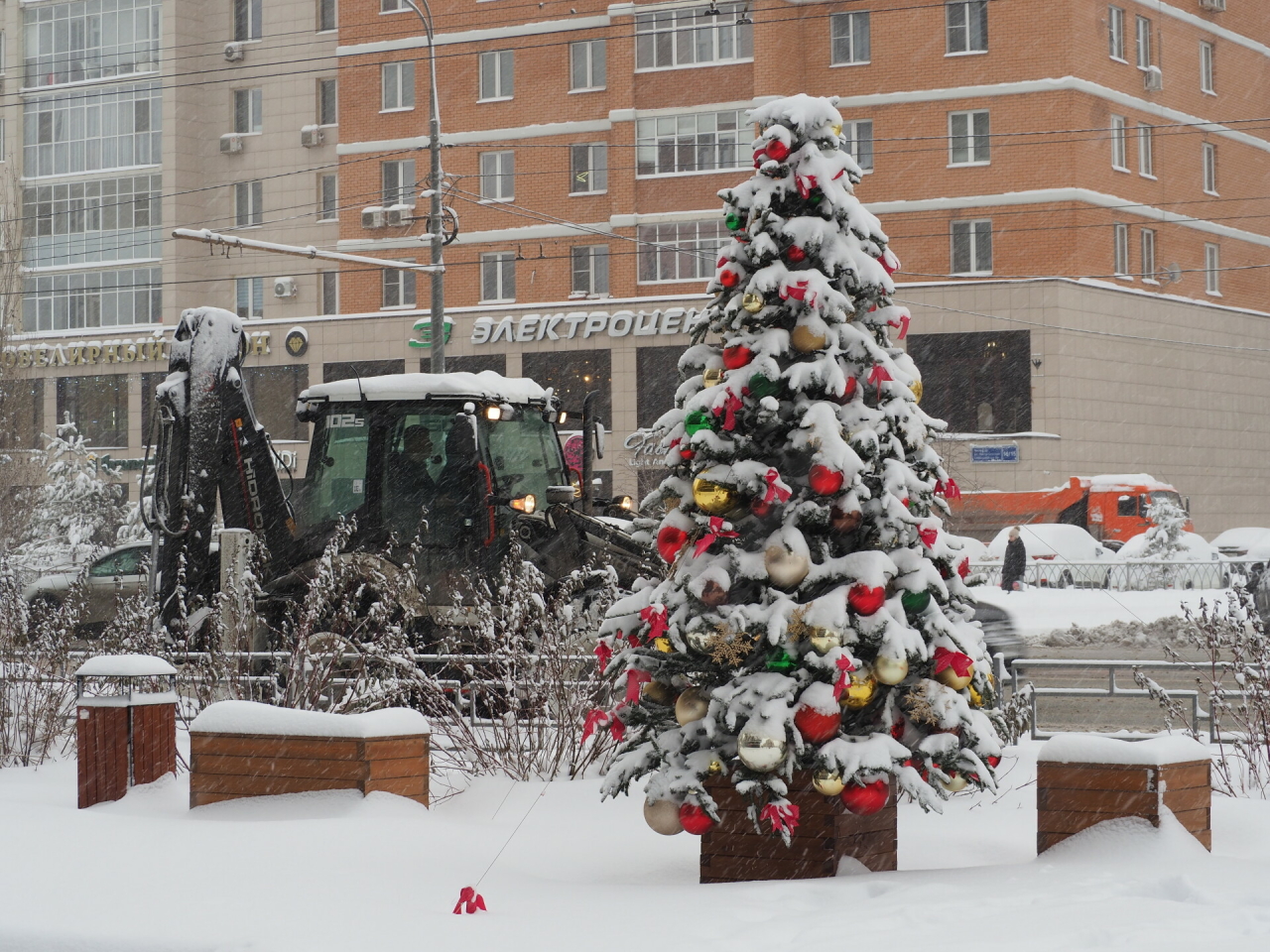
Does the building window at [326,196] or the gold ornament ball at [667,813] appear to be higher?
the building window at [326,196]

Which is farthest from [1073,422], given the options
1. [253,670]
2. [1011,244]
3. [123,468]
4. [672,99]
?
[253,670]

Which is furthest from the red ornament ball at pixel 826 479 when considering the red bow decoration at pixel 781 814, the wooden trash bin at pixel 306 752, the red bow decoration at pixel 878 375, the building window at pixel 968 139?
the building window at pixel 968 139

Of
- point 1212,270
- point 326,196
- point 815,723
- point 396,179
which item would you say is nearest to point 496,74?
point 396,179

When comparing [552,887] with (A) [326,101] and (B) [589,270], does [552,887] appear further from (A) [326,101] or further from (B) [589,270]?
(A) [326,101]

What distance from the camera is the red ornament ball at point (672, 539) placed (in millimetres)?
6695

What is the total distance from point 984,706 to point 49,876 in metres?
4.14

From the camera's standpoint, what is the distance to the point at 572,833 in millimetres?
8125

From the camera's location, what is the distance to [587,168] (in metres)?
43.1

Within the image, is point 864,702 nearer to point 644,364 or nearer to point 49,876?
point 49,876

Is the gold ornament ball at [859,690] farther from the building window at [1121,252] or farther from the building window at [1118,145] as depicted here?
the building window at [1118,145]

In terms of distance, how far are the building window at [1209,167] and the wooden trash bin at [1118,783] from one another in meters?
40.9

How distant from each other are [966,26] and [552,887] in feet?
120

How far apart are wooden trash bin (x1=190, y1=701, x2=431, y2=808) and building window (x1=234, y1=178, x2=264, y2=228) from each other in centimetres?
4358

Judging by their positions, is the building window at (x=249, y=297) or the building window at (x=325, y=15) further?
the building window at (x=249, y=297)
